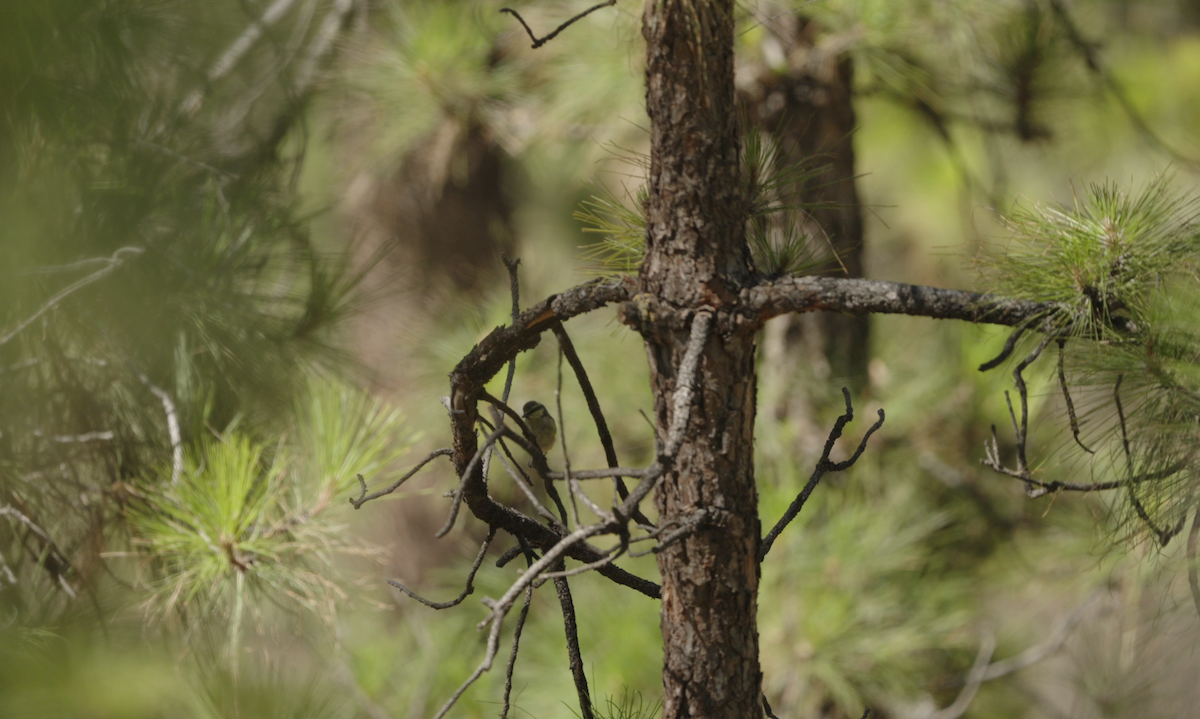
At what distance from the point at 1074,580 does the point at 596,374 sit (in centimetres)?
102

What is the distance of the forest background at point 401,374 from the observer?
80cm

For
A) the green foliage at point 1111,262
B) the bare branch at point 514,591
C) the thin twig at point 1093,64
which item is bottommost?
the bare branch at point 514,591

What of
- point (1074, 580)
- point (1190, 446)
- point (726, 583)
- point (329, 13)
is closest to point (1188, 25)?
point (1074, 580)

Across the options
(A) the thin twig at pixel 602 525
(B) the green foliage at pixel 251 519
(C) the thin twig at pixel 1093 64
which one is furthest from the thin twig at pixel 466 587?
(C) the thin twig at pixel 1093 64

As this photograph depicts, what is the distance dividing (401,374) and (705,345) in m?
1.74

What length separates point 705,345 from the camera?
43 cm

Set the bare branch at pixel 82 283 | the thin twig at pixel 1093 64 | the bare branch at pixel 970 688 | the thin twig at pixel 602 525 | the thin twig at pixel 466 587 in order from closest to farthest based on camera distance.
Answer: the thin twig at pixel 602 525
the thin twig at pixel 466 587
the bare branch at pixel 82 283
the thin twig at pixel 1093 64
the bare branch at pixel 970 688

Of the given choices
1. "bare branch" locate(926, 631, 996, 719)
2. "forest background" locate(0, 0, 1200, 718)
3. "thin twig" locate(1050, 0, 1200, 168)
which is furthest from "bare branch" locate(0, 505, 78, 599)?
"thin twig" locate(1050, 0, 1200, 168)

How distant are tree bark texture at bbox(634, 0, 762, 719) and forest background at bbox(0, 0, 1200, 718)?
86mm

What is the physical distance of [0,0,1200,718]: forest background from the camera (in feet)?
2.62

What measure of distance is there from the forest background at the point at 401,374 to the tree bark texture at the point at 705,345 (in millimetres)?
86

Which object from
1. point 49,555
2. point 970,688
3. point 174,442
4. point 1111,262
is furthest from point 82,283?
point 970,688

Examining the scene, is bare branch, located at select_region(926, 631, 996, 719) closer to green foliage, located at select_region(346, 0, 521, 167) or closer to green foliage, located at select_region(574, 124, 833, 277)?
green foliage, located at select_region(574, 124, 833, 277)

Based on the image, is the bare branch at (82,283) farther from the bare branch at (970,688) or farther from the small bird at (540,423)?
the bare branch at (970,688)
